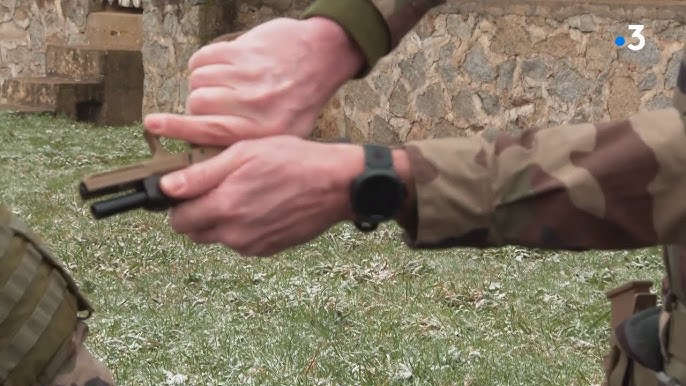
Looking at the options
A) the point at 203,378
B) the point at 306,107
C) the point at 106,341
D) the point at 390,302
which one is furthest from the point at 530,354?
the point at 306,107

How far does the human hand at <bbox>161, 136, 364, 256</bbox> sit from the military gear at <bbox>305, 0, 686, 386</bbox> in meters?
0.10

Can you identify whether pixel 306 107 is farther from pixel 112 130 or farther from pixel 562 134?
pixel 112 130

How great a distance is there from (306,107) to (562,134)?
1.31 ft

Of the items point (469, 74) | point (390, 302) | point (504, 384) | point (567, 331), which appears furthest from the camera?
point (469, 74)

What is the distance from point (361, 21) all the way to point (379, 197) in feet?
1.38

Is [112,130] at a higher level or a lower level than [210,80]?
lower

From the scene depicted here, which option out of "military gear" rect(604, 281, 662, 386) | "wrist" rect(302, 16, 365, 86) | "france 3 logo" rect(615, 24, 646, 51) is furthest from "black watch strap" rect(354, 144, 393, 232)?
"france 3 logo" rect(615, 24, 646, 51)

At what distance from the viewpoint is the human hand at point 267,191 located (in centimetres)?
156

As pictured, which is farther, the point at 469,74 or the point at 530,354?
the point at 469,74

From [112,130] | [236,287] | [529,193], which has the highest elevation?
[529,193]

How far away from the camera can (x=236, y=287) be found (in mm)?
5730

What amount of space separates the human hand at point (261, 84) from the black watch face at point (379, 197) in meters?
0.21

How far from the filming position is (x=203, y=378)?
14.2ft

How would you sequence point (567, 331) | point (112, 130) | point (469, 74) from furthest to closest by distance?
point (112, 130) < point (469, 74) < point (567, 331)
